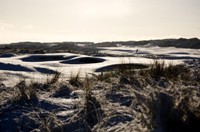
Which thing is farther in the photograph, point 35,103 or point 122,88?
point 122,88

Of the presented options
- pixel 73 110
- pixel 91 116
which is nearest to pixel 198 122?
pixel 91 116

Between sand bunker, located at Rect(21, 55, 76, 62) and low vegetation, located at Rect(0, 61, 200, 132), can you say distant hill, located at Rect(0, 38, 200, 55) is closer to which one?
sand bunker, located at Rect(21, 55, 76, 62)

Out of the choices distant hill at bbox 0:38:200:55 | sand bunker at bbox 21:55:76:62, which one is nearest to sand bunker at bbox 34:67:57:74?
sand bunker at bbox 21:55:76:62

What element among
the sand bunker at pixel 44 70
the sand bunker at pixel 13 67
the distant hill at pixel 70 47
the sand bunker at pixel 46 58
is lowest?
the distant hill at pixel 70 47

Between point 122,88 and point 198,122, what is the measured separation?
1624 mm

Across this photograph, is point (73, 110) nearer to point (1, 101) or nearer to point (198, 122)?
point (1, 101)

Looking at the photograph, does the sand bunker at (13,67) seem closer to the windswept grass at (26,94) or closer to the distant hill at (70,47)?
the windswept grass at (26,94)

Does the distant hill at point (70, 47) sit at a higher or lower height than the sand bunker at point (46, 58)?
lower

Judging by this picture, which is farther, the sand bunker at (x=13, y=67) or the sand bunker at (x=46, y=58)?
the sand bunker at (x=46, y=58)

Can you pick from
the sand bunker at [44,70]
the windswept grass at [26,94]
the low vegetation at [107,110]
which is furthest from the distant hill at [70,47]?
the low vegetation at [107,110]

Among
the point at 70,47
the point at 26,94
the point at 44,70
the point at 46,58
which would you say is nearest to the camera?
the point at 26,94

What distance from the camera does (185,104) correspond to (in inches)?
94.0

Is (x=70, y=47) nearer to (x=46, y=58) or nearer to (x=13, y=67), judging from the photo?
(x=46, y=58)

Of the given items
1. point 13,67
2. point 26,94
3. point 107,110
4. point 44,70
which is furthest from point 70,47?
point 107,110
